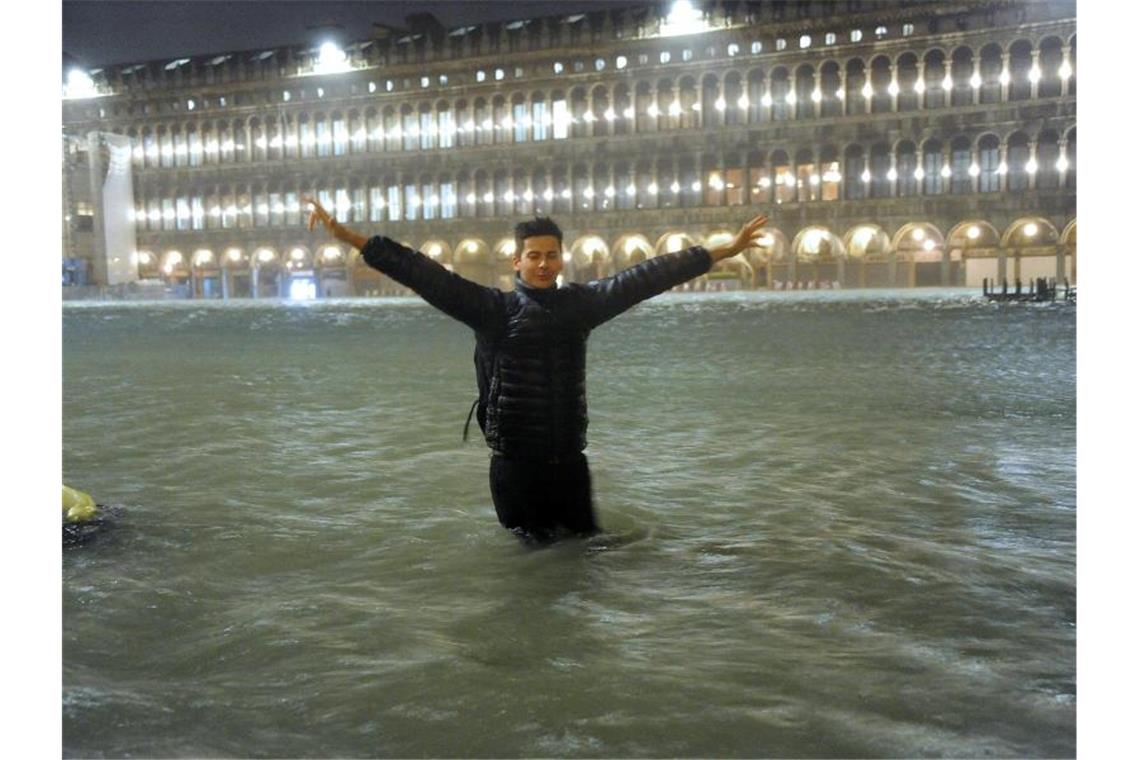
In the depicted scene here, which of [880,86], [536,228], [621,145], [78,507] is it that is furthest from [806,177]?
[536,228]

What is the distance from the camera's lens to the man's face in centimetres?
409

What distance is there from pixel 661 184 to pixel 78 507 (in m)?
54.8

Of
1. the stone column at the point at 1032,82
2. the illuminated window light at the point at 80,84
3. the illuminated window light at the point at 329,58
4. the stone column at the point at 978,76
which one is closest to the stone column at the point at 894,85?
the stone column at the point at 978,76

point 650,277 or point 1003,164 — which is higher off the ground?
point 1003,164

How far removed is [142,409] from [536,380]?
625 cm

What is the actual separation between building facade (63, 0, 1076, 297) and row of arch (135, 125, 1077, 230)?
11cm

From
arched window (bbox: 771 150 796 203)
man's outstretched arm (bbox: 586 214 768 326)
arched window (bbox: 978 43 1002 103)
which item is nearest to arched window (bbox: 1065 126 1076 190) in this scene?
arched window (bbox: 978 43 1002 103)

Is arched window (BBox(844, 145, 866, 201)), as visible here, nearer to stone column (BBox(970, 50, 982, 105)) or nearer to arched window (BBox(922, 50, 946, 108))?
arched window (BBox(922, 50, 946, 108))

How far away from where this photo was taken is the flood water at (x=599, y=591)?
106 inches

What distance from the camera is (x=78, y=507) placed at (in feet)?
16.5

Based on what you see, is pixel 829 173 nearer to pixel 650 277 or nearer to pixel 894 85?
pixel 894 85

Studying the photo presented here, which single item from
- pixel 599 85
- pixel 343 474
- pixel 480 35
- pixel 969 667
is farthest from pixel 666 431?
pixel 480 35

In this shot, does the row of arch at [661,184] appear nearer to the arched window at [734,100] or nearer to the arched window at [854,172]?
the arched window at [854,172]
